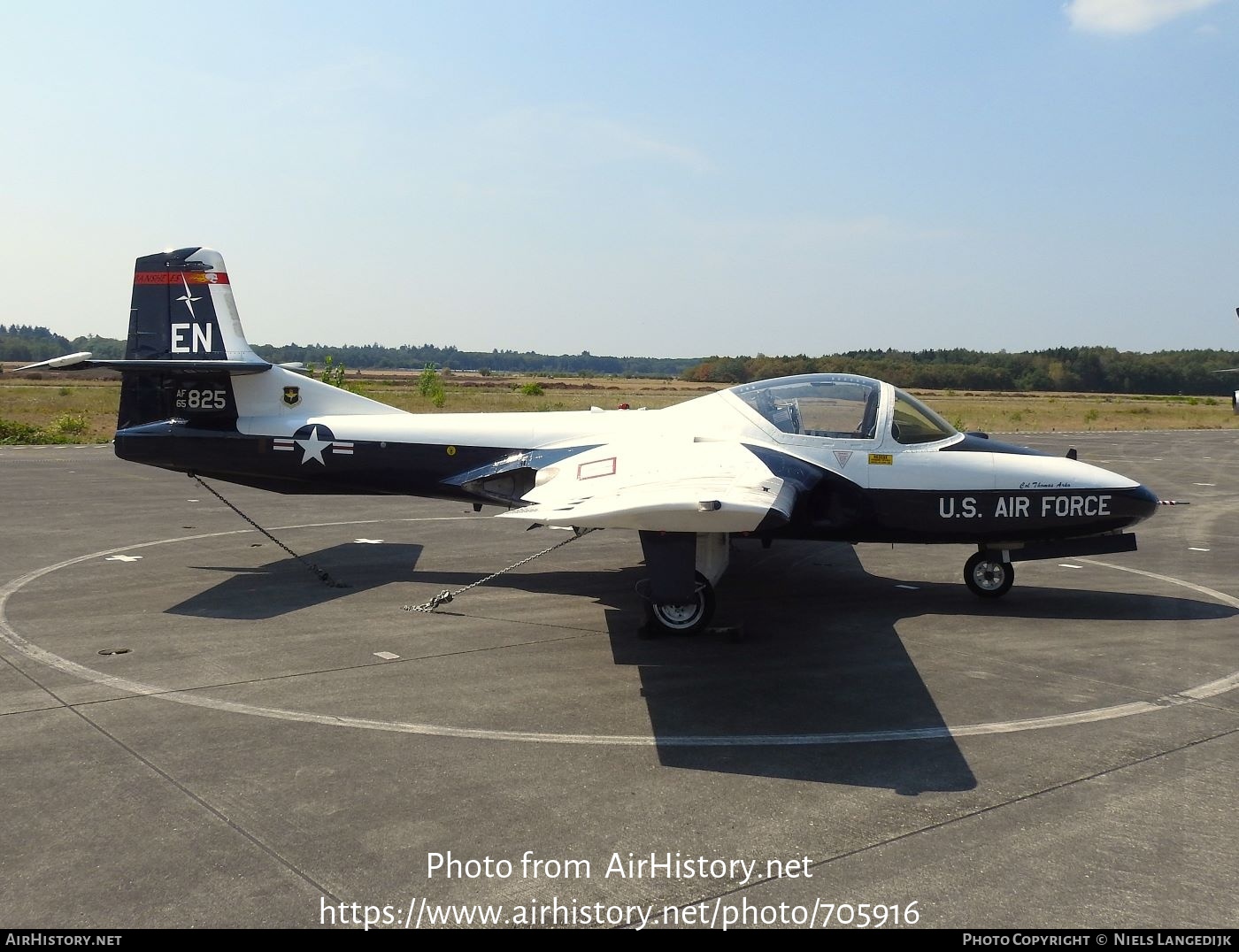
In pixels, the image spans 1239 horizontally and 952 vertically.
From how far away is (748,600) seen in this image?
11719mm

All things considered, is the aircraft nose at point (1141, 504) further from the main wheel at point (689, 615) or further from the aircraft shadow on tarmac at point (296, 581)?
the aircraft shadow on tarmac at point (296, 581)

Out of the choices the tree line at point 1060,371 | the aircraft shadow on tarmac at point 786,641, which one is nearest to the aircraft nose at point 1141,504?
the aircraft shadow on tarmac at point 786,641

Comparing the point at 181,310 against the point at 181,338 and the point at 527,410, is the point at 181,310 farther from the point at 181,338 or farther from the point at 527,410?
the point at 527,410

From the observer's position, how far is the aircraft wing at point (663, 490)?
787 cm

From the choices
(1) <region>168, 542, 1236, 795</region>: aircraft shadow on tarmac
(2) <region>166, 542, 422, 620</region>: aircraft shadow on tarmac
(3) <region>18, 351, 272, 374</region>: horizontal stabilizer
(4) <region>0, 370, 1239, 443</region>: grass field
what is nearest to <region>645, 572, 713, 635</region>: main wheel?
(1) <region>168, 542, 1236, 795</region>: aircraft shadow on tarmac

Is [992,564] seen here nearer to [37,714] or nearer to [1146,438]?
[37,714]

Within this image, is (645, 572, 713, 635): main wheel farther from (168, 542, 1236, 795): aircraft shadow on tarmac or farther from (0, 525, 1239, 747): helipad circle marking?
(0, 525, 1239, 747): helipad circle marking

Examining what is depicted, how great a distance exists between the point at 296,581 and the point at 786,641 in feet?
22.3

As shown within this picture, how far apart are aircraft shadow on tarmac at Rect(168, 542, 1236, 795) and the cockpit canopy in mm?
2185

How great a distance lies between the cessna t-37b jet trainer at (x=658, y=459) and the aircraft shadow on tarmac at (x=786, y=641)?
73 centimetres

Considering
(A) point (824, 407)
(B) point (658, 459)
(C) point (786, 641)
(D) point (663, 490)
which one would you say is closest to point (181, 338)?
(B) point (658, 459)

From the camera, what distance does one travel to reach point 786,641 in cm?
983

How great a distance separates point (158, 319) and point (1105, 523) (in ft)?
42.8

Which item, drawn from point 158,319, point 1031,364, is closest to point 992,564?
point 158,319
